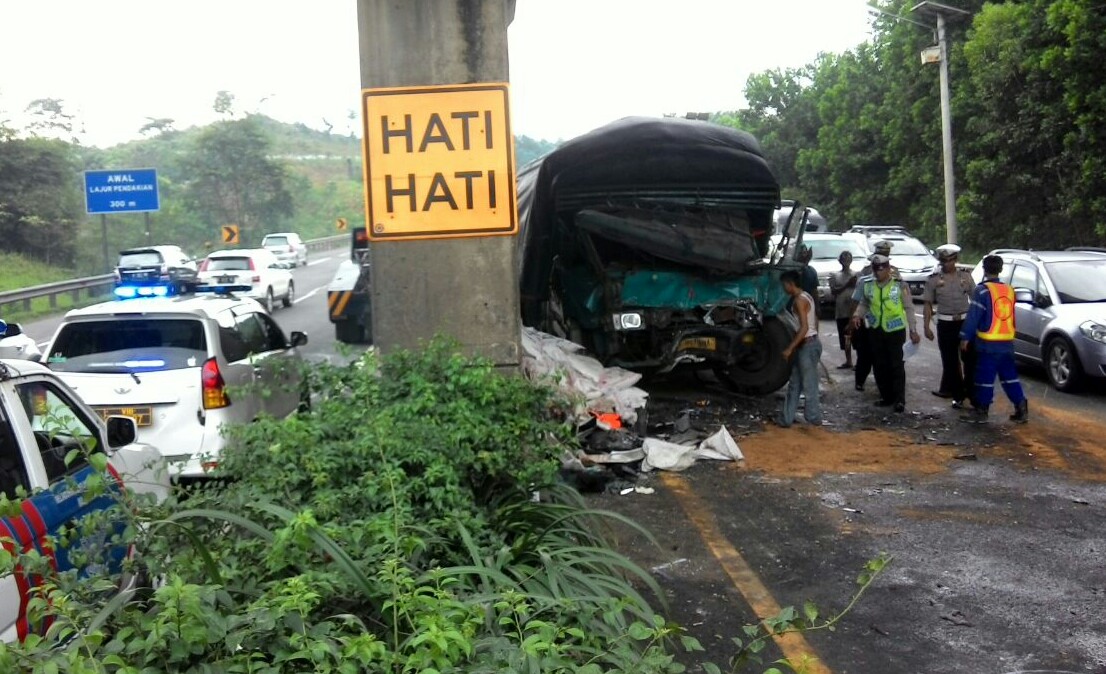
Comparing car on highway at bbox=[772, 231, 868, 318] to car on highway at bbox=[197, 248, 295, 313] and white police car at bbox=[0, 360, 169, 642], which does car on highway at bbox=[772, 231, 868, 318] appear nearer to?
car on highway at bbox=[197, 248, 295, 313]

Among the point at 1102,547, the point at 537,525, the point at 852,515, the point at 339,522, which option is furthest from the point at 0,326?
→ the point at 1102,547

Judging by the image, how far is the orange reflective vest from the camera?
10.6 meters

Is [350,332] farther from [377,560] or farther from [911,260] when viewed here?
[377,560]

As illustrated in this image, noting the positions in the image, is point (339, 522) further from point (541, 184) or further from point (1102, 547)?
point (541, 184)

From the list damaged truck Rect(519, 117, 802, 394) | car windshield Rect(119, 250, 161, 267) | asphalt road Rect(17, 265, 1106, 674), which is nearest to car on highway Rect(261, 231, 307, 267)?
car windshield Rect(119, 250, 161, 267)

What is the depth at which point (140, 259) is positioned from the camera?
101ft

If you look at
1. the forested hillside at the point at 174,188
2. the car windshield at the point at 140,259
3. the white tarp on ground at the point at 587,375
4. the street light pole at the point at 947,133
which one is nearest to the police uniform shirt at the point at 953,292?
the white tarp on ground at the point at 587,375

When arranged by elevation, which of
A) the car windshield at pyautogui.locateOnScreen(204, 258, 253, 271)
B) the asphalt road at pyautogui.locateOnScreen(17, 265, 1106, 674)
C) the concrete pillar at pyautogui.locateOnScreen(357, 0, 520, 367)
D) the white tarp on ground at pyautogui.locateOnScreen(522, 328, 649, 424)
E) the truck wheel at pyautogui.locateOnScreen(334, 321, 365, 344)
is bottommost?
the asphalt road at pyautogui.locateOnScreen(17, 265, 1106, 674)

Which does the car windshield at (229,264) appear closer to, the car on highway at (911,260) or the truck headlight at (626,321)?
the car on highway at (911,260)

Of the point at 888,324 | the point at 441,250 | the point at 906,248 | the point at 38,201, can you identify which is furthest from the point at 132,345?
the point at 38,201

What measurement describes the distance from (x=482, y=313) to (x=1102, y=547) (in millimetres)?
4379

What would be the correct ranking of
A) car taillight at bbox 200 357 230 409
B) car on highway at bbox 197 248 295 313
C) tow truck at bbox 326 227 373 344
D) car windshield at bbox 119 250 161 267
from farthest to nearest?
car windshield at bbox 119 250 161 267 < car on highway at bbox 197 248 295 313 < tow truck at bbox 326 227 373 344 < car taillight at bbox 200 357 230 409

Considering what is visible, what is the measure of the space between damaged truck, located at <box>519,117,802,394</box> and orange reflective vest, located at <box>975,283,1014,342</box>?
7.47 feet

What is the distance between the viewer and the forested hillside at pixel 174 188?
1608 inches
